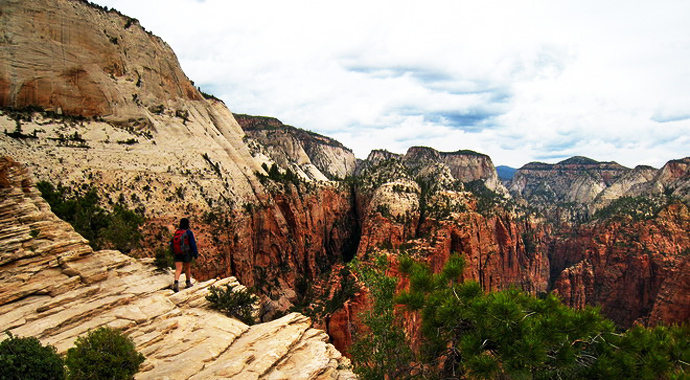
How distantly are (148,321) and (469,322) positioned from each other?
10.9m

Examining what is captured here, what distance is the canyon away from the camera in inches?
1167

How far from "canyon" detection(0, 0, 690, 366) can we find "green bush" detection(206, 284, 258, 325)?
145 centimetres

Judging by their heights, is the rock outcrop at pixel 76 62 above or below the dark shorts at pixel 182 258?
above

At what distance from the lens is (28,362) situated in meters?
7.08

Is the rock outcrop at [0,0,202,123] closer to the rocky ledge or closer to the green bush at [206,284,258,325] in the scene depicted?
the rocky ledge

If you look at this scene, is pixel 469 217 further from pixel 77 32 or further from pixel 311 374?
pixel 77 32

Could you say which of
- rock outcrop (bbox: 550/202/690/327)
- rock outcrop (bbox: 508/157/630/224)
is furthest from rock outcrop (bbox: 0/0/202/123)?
rock outcrop (bbox: 508/157/630/224)

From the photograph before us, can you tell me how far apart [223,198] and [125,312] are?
93.2 feet

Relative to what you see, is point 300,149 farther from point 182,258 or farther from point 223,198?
point 182,258

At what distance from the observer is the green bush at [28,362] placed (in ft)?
22.4

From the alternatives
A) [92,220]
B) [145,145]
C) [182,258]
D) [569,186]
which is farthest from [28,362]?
[569,186]

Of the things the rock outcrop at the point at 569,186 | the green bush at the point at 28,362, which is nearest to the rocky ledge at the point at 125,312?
the green bush at the point at 28,362

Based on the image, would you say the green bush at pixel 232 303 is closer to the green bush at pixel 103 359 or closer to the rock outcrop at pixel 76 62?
the green bush at pixel 103 359

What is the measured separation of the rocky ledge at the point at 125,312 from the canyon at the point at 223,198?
Answer: 0.19 meters
